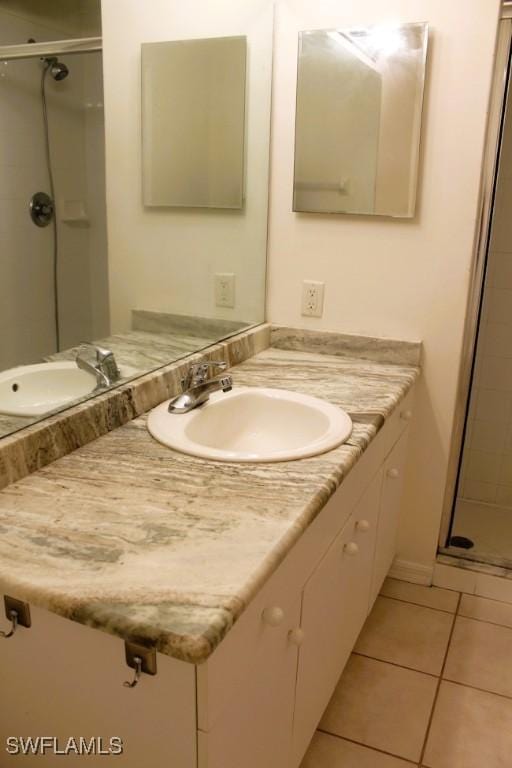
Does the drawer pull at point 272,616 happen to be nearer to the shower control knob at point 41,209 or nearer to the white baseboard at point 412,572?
the shower control knob at point 41,209

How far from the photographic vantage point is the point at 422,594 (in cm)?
211

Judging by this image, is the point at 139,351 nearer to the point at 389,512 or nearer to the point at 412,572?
the point at 389,512

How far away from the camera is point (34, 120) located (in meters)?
1.11

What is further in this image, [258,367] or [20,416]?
[258,367]

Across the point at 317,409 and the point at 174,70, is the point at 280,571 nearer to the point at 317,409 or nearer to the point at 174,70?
the point at 317,409

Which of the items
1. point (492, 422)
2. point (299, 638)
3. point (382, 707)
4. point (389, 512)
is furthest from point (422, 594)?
point (299, 638)

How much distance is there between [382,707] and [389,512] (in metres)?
0.53

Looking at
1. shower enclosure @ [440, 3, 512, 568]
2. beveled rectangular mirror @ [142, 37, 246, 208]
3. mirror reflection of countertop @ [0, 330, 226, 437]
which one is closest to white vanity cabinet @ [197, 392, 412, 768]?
mirror reflection of countertop @ [0, 330, 226, 437]

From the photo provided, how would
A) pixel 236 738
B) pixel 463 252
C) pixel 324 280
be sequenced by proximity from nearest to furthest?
pixel 236 738 < pixel 463 252 < pixel 324 280

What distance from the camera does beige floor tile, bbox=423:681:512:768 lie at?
1486 millimetres

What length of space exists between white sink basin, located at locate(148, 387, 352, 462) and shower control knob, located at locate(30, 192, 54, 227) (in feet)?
1.51

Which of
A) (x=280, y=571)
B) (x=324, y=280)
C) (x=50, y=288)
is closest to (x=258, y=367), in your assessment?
(x=324, y=280)

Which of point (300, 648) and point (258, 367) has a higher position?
point (258, 367)

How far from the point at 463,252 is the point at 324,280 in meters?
0.43
